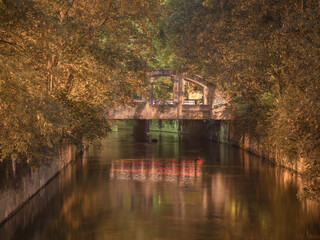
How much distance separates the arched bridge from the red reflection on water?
9.02m

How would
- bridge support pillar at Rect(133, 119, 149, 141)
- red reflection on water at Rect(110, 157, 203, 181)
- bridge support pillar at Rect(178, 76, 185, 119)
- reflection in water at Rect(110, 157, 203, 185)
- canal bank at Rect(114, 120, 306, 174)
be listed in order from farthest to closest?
bridge support pillar at Rect(133, 119, 149, 141), bridge support pillar at Rect(178, 76, 185, 119), canal bank at Rect(114, 120, 306, 174), red reflection on water at Rect(110, 157, 203, 181), reflection in water at Rect(110, 157, 203, 185)

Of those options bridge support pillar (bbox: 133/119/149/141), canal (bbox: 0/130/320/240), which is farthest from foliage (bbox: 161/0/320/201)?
bridge support pillar (bbox: 133/119/149/141)

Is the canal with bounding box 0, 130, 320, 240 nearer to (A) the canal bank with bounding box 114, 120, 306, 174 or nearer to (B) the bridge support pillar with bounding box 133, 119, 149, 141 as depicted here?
(A) the canal bank with bounding box 114, 120, 306, 174

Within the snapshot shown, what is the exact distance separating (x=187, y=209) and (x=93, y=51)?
8.59 meters

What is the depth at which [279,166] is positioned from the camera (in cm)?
3525

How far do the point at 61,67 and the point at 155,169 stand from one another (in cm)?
1407

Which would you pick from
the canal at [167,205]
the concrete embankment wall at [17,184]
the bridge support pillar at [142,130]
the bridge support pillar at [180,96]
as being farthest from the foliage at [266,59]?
the bridge support pillar at [142,130]

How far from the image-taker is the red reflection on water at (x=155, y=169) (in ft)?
101

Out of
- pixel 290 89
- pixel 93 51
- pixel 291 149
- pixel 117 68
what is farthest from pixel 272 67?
pixel 93 51

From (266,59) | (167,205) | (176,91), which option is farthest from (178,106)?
(167,205)

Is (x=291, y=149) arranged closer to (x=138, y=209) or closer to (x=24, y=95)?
(x=138, y=209)

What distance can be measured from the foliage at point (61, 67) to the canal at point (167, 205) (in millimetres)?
2874

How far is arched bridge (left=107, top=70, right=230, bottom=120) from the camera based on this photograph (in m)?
49.6

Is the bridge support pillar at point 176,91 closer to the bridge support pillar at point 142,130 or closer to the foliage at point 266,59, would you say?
the foliage at point 266,59
